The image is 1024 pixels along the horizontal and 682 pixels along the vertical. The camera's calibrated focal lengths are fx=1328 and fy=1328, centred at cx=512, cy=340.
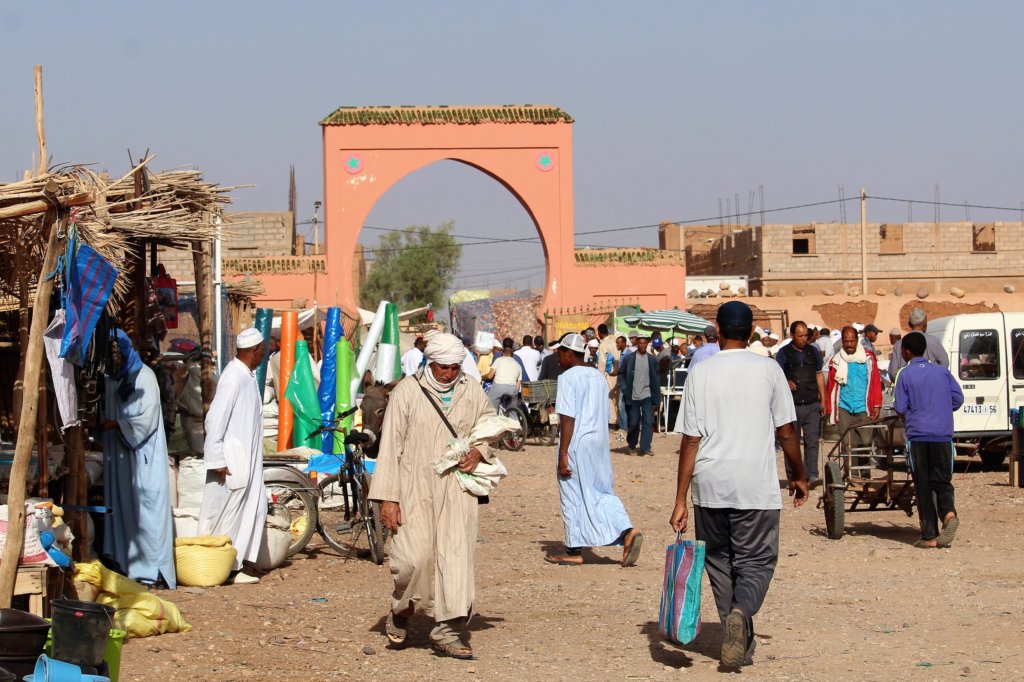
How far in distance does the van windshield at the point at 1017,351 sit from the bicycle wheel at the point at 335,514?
25.8 feet

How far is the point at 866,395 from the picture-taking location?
12.9m

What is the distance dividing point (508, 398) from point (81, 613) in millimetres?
13797

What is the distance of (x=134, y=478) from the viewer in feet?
27.4

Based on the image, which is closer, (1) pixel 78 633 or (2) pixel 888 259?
(1) pixel 78 633

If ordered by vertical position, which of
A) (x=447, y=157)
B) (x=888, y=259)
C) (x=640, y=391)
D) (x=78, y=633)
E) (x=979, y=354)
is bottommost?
(x=78, y=633)

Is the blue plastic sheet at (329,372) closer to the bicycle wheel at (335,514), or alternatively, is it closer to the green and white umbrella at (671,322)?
the bicycle wheel at (335,514)

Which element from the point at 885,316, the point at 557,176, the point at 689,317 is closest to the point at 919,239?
the point at 885,316

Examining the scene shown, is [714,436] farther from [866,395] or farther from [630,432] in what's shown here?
[630,432]

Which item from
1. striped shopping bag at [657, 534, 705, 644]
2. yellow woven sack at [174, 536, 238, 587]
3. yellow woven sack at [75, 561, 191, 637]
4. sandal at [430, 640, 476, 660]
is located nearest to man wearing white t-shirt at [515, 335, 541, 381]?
yellow woven sack at [174, 536, 238, 587]

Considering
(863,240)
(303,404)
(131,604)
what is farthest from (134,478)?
(863,240)

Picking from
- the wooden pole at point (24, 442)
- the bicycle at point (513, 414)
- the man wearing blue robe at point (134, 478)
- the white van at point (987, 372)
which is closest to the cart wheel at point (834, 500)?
the man wearing blue robe at point (134, 478)

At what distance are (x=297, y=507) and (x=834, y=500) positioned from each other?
404 cm

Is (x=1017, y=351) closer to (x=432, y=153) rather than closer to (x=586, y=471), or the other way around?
(x=586, y=471)

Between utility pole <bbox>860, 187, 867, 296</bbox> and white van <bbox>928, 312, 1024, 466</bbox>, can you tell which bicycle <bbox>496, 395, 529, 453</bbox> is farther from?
utility pole <bbox>860, 187, 867, 296</bbox>
